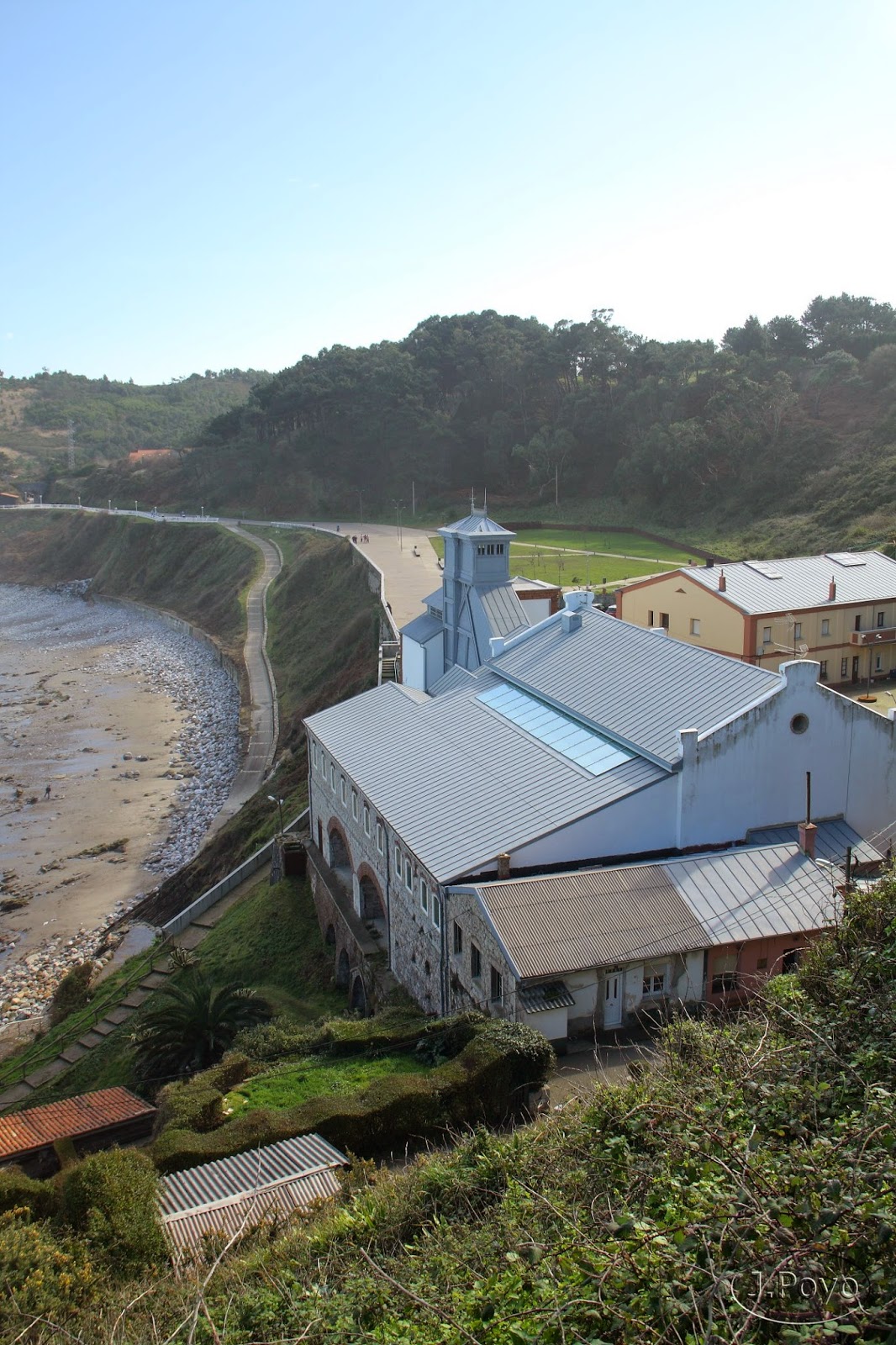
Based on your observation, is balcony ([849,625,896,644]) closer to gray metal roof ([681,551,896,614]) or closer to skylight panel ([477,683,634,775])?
gray metal roof ([681,551,896,614])

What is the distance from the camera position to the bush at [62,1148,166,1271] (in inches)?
422

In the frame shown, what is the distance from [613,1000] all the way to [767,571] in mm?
→ 24403

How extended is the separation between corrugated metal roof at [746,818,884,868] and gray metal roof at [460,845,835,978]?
1.04m

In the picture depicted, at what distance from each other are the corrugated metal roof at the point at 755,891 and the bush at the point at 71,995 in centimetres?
1792

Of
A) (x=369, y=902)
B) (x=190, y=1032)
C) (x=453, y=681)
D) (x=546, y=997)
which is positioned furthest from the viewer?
(x=453, y=681)

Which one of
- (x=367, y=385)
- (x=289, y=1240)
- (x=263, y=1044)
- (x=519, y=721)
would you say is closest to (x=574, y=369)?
(x=367, y=385)

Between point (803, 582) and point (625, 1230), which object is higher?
point (803, 582)

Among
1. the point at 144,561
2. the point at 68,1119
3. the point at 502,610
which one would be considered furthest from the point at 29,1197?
the point at 144,561

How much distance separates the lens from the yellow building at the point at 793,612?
35250 millimetres

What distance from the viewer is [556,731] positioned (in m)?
23.3

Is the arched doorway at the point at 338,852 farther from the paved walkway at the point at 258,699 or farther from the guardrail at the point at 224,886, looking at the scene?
the paved walkway at the point at 258,699

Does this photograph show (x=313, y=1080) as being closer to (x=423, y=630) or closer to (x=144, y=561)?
(x=423, y=630)

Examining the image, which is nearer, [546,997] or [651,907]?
[546,997]

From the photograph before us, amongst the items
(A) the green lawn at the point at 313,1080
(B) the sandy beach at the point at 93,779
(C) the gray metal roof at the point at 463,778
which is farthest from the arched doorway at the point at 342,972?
(B) the sandy beach at the point at 93,779
